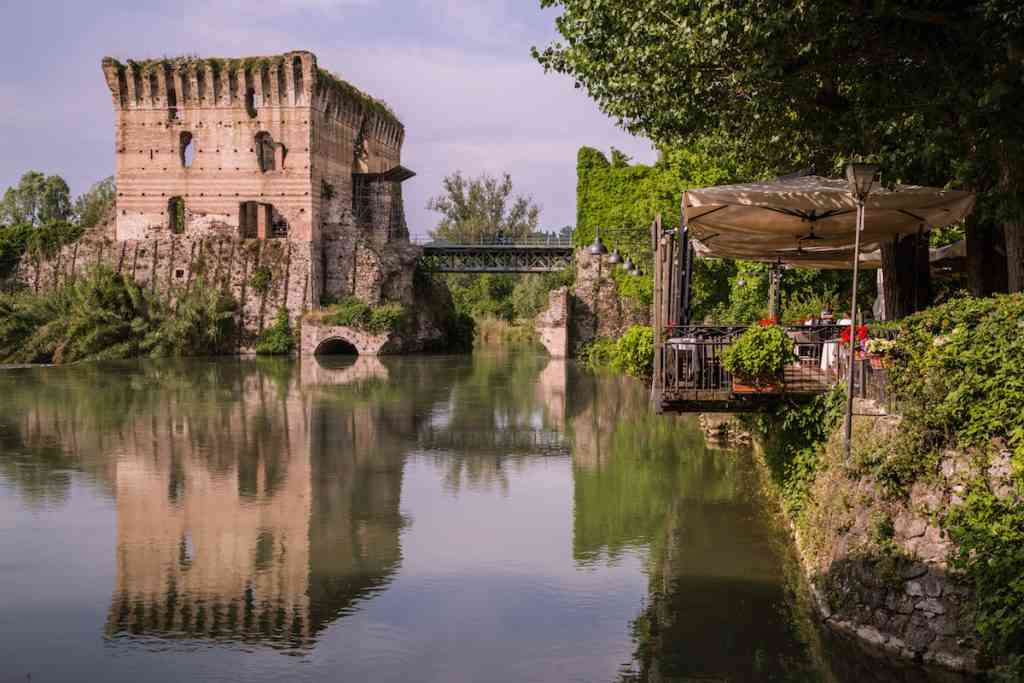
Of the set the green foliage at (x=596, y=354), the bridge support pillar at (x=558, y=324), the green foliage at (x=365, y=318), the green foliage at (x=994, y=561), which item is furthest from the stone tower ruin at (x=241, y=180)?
the green foliage at (x=994, y=561)

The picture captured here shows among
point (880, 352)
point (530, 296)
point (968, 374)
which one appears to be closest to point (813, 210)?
point (880, 352)

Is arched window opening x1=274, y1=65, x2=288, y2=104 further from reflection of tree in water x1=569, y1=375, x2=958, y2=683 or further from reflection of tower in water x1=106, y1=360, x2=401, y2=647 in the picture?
reflection of tree in water x1=569, y1=375, x2=958, y2=683

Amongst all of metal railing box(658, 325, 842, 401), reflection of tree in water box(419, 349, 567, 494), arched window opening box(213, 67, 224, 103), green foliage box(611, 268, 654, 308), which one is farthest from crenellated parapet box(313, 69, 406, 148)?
metal railing box(658, 325, 842, 401)

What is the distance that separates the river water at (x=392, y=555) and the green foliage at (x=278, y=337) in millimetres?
23485

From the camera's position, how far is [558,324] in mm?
43312

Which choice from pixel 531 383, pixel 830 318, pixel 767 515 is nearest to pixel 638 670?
pixel 767 515

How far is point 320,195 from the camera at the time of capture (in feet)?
158

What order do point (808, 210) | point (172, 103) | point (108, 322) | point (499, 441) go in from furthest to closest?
point (172, 103) → point (108, 322) → point (499, 441) → point (808, 210)

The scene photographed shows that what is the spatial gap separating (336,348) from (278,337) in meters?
2.88

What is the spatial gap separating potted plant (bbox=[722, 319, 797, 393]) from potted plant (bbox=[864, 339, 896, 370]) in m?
0.92

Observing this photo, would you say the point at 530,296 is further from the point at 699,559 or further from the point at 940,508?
the point at 940,508

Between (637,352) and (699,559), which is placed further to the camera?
(637,352)

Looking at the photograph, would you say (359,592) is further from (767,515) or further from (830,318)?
(830,318)

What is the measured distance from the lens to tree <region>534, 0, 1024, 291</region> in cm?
Answer: 1020
